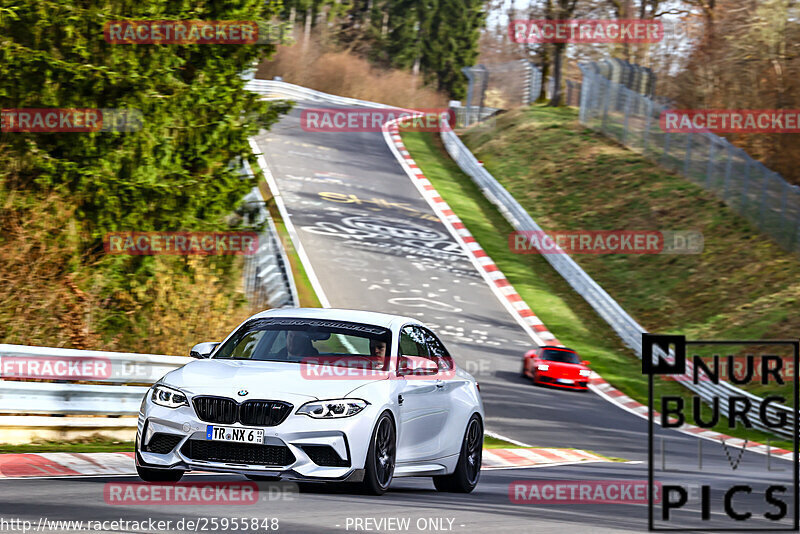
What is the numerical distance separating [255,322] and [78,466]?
7.00 feet

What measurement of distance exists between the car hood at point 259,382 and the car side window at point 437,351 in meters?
1.57

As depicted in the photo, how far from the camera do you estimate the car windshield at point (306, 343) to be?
9.58 metres

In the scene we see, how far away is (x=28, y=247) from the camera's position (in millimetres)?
15695

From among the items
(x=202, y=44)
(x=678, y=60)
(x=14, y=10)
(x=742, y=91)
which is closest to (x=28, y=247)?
(x=14, y=10)

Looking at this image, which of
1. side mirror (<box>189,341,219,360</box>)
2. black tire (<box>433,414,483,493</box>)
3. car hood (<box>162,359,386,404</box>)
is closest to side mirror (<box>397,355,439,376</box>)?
car hood (<box>162,359,386,404</box>)

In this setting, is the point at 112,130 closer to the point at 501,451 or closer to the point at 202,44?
the point at 202,44

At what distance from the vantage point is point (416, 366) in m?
9.98

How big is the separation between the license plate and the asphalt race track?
19.8 inches

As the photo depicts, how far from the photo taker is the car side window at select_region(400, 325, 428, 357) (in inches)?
398

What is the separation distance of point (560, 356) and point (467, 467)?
14.0 metres

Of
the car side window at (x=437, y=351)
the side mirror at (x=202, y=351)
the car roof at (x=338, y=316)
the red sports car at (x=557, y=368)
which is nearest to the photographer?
the side mirror at (x=202, y=351)

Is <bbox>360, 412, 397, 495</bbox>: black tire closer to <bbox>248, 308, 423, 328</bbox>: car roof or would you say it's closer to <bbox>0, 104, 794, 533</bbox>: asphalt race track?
<bbox>0, 104, 794, 533</bbox>: asphalt race track

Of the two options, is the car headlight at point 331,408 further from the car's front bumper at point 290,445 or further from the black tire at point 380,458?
the black tire at point 380,458

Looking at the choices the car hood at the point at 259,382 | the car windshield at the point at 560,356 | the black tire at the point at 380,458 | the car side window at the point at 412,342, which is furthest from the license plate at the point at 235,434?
the car windshield at the point at 560,356
